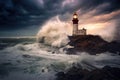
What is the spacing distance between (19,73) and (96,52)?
1077 centimetres

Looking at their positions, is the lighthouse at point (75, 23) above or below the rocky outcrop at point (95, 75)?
above

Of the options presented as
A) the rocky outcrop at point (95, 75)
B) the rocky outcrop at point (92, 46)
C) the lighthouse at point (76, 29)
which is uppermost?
the lighthouse at point (76, 29)

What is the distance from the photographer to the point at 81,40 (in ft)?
73.4

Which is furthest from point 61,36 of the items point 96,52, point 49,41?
point 96,52


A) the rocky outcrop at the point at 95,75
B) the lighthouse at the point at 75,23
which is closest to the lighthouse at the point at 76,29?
the lighthouse at the point at 75,23

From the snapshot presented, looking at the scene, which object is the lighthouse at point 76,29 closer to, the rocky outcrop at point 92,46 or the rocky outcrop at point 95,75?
the rocky outcrop at point 92,46

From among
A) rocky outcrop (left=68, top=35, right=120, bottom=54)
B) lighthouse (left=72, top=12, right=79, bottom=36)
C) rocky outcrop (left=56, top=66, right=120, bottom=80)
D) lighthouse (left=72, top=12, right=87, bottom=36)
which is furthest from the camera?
lighthouse (left=72, top=12, right=87, bottom=36)

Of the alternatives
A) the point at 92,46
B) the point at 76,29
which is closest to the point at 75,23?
the point at 76,29

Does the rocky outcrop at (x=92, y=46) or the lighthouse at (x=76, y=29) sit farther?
the lighthouse at (x=76, y=29)

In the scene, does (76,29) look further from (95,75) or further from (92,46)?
(95,75)

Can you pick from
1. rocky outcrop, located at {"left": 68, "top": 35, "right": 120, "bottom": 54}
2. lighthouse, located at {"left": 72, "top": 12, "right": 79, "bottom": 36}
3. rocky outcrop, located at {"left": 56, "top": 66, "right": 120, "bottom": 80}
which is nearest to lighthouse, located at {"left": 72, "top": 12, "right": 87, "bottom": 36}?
lighthouse, located at {"left": 72, "top": 12, "right": 79, "bottom": 36}

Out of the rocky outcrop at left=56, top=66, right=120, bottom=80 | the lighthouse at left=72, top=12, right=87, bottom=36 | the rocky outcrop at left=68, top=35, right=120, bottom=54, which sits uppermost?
the lighthouse at left=72, top=12, right=87, bottom=36

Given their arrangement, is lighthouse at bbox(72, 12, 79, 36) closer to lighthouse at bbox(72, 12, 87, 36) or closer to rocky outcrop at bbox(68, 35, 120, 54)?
lighthouse at bbox(72, 12, 87, 36)

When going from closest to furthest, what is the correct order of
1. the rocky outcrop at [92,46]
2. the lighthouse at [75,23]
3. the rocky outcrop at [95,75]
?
the rocky outcrop at [95,75]
the rocky outcrop at [92,46]
the lighthouse at [75,23]
